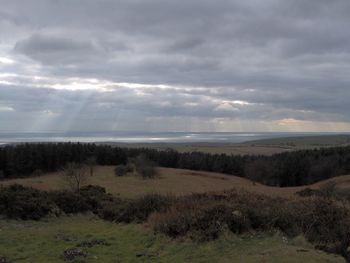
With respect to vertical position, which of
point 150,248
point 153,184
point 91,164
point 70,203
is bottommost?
point 153,184

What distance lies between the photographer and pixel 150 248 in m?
10.7

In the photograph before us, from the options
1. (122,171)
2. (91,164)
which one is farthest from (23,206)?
(91,164)

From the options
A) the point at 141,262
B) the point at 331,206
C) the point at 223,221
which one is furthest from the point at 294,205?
the point at 141,262

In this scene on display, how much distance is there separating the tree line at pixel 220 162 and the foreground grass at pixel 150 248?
2864 inches

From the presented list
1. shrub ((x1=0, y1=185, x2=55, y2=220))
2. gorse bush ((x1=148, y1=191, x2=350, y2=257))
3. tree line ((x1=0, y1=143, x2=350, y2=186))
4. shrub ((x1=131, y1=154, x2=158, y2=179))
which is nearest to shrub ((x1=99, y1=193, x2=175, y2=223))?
shrub ((x1=0, y1=185, x2=55, y2=220))

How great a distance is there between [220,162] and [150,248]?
87.2 metres

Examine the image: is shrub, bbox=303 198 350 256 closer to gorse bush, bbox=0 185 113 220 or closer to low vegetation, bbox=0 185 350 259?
low vegetation, bbox=0 185 350 259

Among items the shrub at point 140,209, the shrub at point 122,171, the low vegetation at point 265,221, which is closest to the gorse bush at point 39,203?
the shrub at point 140,209

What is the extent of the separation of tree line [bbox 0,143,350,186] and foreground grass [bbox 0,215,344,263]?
7275 centimetres

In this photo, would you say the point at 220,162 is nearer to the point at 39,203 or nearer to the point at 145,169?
the point at 145,169

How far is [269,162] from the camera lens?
89.7 metres

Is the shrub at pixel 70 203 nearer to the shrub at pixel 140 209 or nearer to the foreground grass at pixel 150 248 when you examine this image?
the shrub at pixel 140 209

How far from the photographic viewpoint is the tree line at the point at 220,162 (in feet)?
274

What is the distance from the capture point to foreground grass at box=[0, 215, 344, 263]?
340 inches
